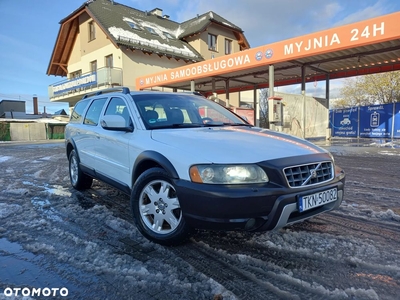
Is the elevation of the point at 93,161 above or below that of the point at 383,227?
above

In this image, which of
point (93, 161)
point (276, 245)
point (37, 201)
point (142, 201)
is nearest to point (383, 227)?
point (276, 245)

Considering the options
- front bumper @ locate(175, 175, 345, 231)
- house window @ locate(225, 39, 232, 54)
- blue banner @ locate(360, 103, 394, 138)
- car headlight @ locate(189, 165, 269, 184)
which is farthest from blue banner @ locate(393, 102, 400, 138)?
car headlight @ locate(189, 165, 269, 184)

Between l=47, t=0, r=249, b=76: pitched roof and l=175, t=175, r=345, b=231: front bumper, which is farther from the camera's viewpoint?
l=47, t=0, r=249, b=76: pitched roof

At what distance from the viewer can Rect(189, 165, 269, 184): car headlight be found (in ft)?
8.04

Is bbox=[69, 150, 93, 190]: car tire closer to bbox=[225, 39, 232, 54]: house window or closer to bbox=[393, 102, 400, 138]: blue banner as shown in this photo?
bbox=[393, 102, 400, 138]: blue banner

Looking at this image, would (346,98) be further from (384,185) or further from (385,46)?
(384,185)

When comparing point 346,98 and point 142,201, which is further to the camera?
point 346,98

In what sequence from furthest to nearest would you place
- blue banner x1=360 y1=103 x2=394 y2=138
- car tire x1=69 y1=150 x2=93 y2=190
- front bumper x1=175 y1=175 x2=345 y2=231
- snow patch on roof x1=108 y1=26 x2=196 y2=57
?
snow patch on roof x1=108 y1=26 x2=196 y2=57 < blue banner x1=360 y1=103 x2=394 y2=138 < car tire x1=69 y1=150 x2=93 y2=190 < front bumper x1=175 y1=175 x2=345 y2=231

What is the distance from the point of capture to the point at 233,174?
2461mm

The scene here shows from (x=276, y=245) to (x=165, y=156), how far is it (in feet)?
4.54

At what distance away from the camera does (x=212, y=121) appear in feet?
12.7

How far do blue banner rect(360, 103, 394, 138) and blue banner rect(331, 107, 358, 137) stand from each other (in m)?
0.51

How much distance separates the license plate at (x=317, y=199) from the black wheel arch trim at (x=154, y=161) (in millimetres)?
1121

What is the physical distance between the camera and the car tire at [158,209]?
275 cm
